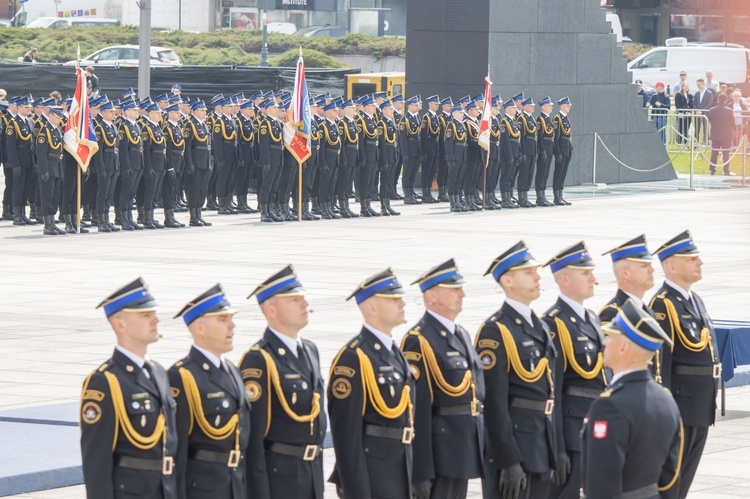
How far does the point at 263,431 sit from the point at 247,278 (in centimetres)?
1080

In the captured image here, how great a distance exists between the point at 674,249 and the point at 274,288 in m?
2.66

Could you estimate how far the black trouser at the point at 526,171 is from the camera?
27.7 metres

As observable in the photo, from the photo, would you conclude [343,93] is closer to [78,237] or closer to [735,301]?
[78,237]

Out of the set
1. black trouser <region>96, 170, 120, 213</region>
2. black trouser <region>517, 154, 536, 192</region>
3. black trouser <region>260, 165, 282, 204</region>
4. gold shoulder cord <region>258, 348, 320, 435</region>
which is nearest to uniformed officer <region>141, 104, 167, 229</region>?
black trouser <region>96, 170, 120, 213</region>

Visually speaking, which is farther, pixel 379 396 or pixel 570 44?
pixel 570 44

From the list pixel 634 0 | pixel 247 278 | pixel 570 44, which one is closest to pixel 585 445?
pixel 247 278

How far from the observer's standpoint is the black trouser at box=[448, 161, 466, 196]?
26.8m

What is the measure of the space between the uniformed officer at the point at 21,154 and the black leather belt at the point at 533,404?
54.8 ft

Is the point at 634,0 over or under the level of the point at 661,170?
over

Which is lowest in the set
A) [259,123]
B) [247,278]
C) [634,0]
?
[247,278]

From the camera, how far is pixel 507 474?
25.6 feet

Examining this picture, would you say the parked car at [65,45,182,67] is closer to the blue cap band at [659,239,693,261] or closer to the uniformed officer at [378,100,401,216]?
the uniformed officer at [378,100,401,216]

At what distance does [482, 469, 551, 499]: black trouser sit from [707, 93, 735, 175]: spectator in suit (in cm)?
2713

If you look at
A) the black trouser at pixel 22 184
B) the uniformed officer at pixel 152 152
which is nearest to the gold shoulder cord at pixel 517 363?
the uniformed officer at pixel 152 152
